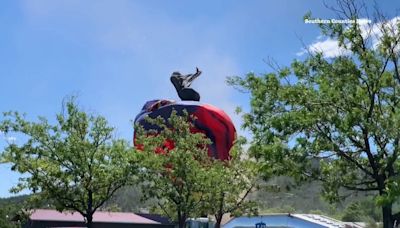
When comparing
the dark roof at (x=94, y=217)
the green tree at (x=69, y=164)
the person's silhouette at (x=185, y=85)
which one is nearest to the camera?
the green tree at (x=69, y=164)

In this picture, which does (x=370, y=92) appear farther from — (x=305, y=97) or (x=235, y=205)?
(x=235, y=205)

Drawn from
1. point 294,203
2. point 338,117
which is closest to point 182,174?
point 338,117

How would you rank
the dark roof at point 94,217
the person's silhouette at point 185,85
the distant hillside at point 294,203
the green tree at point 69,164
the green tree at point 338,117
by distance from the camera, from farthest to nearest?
the distant hillside at point 294,203 → the person's silhouette at point 185,85 → the dark roof at point 94,217 → the green tree at point 69,164 → the green tree at point 338,117

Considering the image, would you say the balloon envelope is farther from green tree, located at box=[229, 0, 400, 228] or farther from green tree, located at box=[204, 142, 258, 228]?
green tree, located at box=[229, 0, 400, 228]

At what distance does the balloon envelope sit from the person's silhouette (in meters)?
3.67

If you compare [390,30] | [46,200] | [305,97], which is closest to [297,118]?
[305,97]

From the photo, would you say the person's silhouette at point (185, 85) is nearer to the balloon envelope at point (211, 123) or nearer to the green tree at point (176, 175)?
the balloon envelope at point (211, 123)

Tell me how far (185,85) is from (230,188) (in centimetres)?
2653

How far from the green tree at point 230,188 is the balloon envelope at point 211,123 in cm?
1364

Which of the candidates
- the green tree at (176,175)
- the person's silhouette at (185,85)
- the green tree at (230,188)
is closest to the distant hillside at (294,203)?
the green tree at (230,188)

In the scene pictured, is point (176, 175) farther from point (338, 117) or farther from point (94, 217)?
point (94, 217)

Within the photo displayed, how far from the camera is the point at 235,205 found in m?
29.2

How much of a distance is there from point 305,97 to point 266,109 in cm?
114

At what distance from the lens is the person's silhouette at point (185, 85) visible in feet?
169
